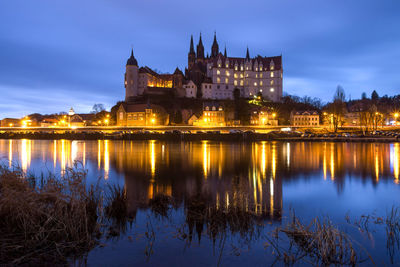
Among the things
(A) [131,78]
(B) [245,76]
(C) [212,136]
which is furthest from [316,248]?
(B) [245,76]

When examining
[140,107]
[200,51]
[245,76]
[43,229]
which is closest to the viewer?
[43,229]

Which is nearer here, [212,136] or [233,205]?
[233,205]

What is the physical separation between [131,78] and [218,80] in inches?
1340

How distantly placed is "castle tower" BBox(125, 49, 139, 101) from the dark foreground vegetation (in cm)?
9722

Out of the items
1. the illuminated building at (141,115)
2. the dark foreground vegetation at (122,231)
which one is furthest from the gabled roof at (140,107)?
the dark foreground vegetation at (122,231)

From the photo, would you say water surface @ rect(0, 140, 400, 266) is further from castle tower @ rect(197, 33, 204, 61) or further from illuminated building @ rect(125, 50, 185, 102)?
castle tower @ rect(197, 33, 204, 61)

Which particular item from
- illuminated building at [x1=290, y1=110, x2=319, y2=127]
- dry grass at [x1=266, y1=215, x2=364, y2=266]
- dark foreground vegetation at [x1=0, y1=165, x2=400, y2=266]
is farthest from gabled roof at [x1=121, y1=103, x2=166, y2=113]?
dry grass at [x1=266, y1=215, x2=364, y2=266]

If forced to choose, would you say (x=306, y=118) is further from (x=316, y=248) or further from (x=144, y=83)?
(x=316, y=248)

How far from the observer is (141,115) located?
294 feet

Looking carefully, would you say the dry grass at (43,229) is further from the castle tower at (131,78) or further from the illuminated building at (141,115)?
the castle tower at (131,78)

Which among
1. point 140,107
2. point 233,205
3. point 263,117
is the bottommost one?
point 233,205

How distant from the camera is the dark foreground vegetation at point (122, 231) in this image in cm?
594

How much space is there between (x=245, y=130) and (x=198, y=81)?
4748 cm

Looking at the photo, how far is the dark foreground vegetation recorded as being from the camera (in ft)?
19.5
